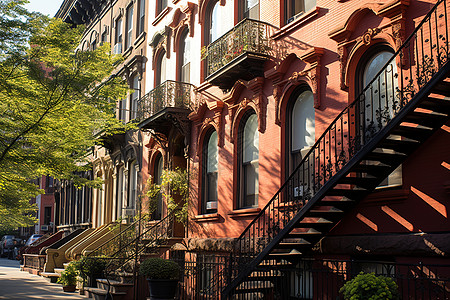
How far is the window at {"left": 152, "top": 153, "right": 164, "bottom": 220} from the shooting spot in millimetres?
20719

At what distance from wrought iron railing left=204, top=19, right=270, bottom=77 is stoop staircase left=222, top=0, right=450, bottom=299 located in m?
3.78

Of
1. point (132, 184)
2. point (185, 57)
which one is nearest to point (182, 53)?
point (185, 57)

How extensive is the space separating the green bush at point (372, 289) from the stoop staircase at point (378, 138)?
83.6 inches

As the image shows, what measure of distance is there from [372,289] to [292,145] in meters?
5.68

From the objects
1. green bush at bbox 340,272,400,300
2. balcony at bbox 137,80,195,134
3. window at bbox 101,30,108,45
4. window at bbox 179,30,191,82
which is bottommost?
green bush at bbox 340,272,400,300

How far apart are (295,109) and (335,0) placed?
2.72 meters

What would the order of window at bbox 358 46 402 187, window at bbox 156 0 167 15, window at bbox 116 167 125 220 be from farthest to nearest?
window at bbox 116 167 125 220 → window at bbox 156 0 167 15 → window at bbox 358 46 402 187

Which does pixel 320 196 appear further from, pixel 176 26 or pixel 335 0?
pixel 176 26

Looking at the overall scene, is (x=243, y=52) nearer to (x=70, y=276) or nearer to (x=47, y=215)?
(x=70, y=276)

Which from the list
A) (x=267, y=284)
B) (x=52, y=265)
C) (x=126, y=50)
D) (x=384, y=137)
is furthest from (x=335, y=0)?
(x=52, y=265)

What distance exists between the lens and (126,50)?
25750mm

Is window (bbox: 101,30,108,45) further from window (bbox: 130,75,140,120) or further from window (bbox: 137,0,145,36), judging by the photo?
window (bbox: 130,75,140,120)

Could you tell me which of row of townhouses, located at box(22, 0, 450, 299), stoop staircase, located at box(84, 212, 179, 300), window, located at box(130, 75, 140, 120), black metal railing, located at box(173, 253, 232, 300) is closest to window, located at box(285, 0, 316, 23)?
row of townhouses, located at box(22, 0, 450, 299)

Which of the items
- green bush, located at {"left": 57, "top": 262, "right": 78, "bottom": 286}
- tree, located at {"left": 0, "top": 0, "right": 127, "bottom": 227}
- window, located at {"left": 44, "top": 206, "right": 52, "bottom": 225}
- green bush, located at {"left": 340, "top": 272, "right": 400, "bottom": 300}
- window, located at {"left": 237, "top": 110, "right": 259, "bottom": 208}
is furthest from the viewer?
window, located at {"left": 44, "top": 206, "right": 52, "bottom": 225}
